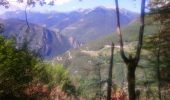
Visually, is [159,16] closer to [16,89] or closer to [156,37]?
[156,37]

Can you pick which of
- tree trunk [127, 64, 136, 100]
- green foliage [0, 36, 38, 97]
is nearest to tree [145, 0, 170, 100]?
tree trunk [127, 64, 136, 100]

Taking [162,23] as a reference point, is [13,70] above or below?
below

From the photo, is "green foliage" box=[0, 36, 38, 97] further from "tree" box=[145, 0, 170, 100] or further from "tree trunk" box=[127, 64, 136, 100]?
"tree trunk" box=[127, 64, 136, 100]

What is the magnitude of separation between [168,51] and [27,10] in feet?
62.5

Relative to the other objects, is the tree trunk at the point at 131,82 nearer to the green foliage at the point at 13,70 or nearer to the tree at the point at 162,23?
the tree at the point at 162,23

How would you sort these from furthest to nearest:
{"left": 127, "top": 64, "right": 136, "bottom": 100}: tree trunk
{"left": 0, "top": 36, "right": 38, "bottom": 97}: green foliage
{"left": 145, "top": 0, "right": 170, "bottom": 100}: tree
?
{"left": 0, "top": 36, "right": 38, "bottom": 97}: green foliage → {"left": 145, "top": 0, "right": 170, "bottom": 100}: tree → {"left": 127, "top": 64, "right": 136, "bottom": 100}: tree trunk

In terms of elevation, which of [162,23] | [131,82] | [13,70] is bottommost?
[13,70]

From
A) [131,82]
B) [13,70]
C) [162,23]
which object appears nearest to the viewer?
[131,82]

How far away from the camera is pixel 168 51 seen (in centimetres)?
3572

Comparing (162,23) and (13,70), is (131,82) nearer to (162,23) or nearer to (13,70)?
(162,23)

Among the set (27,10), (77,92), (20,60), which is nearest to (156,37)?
(20,60)

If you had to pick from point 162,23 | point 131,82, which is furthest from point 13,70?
point 131,82

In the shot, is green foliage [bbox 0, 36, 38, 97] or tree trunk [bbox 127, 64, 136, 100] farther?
green foliage [bbox 0, 36, 38, 97]

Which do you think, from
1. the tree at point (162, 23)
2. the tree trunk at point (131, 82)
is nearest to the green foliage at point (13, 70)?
the tree at point (162, 23)
